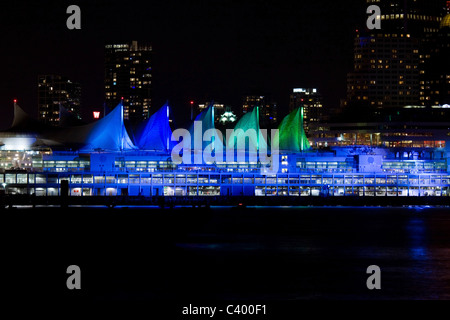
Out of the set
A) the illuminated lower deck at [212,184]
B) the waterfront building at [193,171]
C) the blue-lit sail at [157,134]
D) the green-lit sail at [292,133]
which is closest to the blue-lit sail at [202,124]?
the waterfront building at [193,171]

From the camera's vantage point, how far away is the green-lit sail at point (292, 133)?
384 ft

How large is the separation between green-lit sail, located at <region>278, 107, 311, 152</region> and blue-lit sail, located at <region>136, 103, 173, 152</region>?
14.6 meters

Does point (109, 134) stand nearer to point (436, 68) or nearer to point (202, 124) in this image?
point (202, 124)

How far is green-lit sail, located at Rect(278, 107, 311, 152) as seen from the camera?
117 meters

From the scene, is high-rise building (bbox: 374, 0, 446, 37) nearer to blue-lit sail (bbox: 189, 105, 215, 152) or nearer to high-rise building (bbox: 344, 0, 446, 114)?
high-rise building (bbox: 344, 0, 446, 114)
